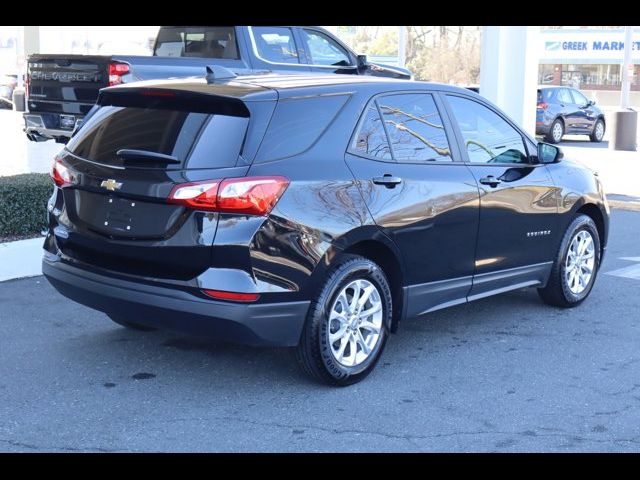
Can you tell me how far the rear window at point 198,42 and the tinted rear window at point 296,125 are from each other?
637 centimetres

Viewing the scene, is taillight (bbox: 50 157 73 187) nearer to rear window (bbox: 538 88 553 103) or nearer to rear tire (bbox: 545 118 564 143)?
rear tire (bbox: 545 118 564 143)

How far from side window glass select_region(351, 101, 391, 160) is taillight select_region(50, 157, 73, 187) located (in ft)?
5.39

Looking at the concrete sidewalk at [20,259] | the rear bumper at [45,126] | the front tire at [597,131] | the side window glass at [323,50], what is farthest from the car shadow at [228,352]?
the front tire at [597,131]

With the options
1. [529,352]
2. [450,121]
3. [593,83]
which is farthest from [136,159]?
[593,83]

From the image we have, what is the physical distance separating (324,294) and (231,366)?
936 millimetres

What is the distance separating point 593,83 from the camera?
195ft

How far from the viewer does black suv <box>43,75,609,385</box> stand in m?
4.93

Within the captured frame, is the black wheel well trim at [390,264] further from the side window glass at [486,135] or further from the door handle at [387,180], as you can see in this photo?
the side window glass at [486,135]

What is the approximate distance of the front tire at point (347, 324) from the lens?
5227 millimetres

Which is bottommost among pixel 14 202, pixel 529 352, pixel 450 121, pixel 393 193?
pixel 529 352

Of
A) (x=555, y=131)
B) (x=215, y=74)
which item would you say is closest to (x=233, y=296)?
(x=215, y=74)

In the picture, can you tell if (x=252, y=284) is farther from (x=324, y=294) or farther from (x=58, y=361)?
(x=58, y=361)

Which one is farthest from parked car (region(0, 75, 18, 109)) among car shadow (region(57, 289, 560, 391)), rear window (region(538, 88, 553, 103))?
car shadow (region(57, 289, 560, 391))
